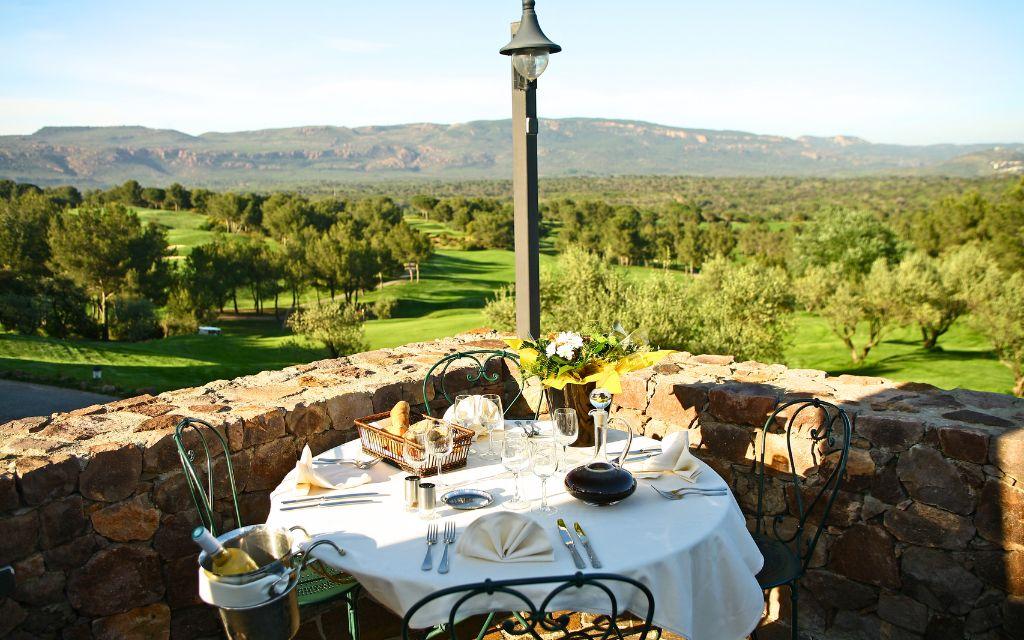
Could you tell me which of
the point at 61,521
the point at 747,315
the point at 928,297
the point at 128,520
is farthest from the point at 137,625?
the point at 928,297

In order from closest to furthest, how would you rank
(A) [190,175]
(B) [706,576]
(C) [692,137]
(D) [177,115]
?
(B) [706,576]
(D) [177,115]
(A) [190,175]
(C) [692,137]

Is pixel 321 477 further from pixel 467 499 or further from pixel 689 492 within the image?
pixel 689 492

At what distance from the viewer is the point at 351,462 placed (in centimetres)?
270

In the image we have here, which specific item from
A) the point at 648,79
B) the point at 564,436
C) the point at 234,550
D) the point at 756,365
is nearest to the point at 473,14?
the point at 756,365

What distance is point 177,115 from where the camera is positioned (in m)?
62.1

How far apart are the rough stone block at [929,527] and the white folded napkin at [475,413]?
1.83m

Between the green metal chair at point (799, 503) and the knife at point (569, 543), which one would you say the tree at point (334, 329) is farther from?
the knife at point (569, 543)

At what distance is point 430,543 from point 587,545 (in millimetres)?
472

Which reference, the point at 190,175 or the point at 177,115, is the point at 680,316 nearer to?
the point at 177,115

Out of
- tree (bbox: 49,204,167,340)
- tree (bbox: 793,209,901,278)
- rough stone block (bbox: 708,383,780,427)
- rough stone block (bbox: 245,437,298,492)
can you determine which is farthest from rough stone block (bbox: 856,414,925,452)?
tree (bbox: 49,204,167,340)

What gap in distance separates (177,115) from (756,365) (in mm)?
69658

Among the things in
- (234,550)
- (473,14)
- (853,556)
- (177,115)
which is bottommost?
(853,556)

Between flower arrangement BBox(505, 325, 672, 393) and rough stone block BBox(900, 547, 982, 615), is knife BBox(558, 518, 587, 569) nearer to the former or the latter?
flower arrangement BBox(505, 325, 672, 393)

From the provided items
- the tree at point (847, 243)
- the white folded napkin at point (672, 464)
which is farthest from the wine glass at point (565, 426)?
the tree at point (847, 243)
